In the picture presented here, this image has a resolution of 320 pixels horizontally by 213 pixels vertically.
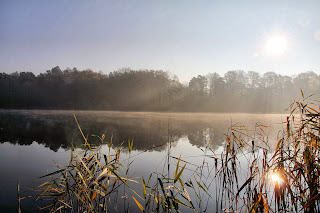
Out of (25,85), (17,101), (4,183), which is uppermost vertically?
(25,85)

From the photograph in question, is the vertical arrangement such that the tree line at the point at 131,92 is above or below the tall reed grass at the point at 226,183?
above

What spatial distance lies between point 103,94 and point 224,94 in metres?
25.6

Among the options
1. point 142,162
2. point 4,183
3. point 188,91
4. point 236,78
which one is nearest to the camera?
point 4,183

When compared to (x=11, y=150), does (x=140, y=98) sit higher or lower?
higher

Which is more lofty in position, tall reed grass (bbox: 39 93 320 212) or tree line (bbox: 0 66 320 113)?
tree line (bbox: 0 66 320 113)

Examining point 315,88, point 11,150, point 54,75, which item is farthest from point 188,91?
point 11,150

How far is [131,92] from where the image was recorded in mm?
47094

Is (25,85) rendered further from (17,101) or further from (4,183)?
(4,183)

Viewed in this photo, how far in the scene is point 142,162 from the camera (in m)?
7.04

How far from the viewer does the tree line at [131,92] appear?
4575 cm

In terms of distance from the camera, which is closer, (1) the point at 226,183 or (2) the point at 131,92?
(1) the point at 226,183

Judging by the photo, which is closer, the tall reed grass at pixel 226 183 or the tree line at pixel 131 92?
the tall reed grass at pixel 226 183

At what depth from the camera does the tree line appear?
4575 cm

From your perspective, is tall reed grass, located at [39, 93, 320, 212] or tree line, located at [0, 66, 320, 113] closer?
tall reed grass, located at [39, 93, 320, 212]
